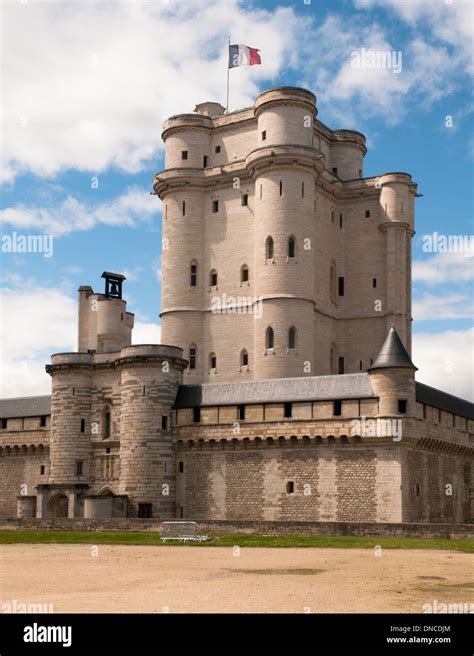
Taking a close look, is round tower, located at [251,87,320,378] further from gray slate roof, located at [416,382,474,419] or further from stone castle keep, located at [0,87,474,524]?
gray slate roof, located at [416,382,474,419]

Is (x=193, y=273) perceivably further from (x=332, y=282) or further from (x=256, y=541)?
(x=256, y=541)

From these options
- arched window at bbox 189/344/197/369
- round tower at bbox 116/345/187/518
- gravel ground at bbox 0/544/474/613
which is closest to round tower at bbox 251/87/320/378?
arched window at bbox 189/344/197/369

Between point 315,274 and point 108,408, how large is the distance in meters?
16.5

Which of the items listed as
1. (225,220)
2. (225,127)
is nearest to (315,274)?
(225,220)

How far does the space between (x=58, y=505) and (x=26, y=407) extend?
8.98 m

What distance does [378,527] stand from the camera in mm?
33344

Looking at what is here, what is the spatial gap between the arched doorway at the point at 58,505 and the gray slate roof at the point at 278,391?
27.8ft

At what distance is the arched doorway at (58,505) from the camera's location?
49.1 metres

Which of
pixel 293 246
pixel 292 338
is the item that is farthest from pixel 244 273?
pixel 292 338

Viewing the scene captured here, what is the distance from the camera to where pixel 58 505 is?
49312 mm

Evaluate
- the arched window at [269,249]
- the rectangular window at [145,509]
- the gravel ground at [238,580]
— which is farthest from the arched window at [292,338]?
the gravel ground at [238,580]

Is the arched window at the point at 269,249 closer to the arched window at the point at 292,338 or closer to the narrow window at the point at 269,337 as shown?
the narrow window at the point at 269,337

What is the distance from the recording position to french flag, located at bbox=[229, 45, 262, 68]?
5822 cm

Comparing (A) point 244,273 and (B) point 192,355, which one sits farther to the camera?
(B) point 192,355
